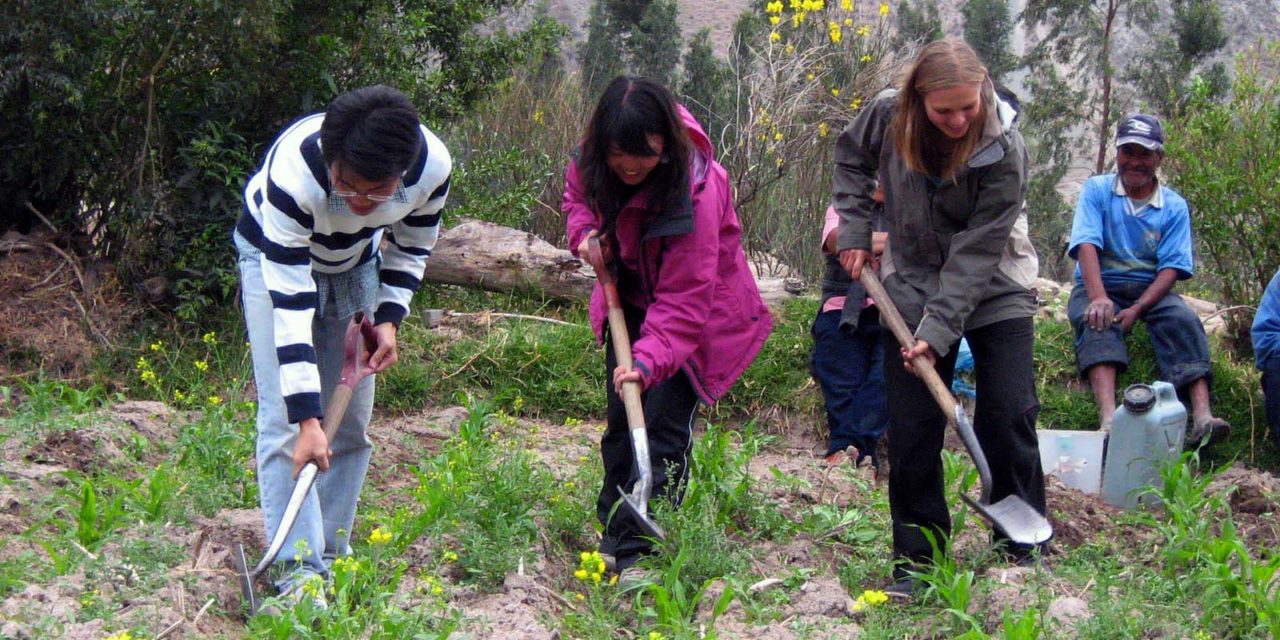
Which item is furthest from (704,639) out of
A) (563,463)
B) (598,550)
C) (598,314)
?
(563,463)

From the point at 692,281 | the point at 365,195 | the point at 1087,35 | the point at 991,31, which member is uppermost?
the point at 991,31

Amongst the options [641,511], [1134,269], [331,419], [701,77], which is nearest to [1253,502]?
[1134,269]

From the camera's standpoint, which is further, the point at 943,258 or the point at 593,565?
the point at 943,258

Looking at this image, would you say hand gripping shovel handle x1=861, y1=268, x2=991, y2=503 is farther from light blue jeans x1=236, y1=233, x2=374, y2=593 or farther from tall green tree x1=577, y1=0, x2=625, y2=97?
tall green tree x1=577, y1=0, x2=625, y2=97

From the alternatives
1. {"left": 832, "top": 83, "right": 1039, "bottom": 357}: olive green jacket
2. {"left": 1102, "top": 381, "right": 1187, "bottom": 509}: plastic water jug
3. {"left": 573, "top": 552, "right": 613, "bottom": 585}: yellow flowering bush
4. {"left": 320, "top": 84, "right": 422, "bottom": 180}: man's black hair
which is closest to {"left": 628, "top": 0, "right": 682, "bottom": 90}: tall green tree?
{"left": 1102, "top": 381, "right": 1187, "bottom": 509}: plastic water jug

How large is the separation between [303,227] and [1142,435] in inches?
152

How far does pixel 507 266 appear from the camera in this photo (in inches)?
290

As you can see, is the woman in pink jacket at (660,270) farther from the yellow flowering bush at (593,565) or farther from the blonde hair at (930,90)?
the blonde hair at (930,90)

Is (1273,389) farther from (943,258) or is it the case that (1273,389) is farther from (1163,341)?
(943,258)

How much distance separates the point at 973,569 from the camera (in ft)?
13.5

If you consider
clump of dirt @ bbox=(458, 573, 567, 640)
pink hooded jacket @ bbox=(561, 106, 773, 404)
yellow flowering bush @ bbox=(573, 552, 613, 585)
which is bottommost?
clump of dirt @ bbox=(458, 573, 567, 640)

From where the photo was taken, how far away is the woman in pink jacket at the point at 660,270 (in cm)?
378

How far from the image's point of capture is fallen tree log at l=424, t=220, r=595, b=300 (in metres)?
7.36

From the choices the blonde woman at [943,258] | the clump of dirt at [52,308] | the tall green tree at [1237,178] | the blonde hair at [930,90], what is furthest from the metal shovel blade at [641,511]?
the tall green tree at [1237,178]
